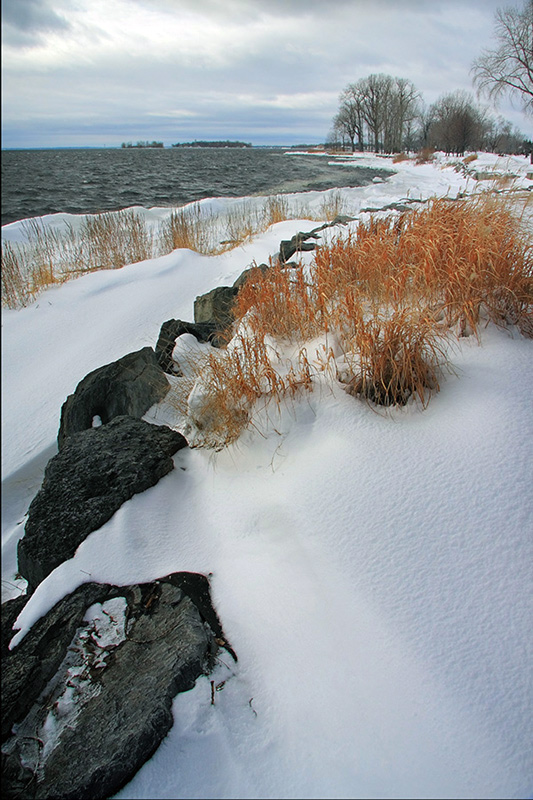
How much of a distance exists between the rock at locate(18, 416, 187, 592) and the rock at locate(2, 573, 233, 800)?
37 centimetres

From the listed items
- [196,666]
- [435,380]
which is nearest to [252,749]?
[196,666]

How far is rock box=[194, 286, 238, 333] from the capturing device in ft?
13.4

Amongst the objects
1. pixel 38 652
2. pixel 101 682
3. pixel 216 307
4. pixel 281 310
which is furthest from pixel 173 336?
pixel 101 682

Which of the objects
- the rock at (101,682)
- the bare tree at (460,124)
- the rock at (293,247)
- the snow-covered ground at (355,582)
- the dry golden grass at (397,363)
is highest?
the bare tree at (460,124)

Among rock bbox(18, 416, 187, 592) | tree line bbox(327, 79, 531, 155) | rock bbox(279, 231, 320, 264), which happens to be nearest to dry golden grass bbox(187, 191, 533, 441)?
rock bbox(18, 416, 187, 592)

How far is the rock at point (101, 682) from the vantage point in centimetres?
110

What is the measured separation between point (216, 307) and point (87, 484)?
101 inches

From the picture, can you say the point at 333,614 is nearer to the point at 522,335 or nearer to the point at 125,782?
the point at 125,782

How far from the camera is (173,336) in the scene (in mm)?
3750

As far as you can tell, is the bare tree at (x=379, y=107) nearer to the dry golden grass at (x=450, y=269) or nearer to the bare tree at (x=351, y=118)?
the bare tree at (x=351, y=118)

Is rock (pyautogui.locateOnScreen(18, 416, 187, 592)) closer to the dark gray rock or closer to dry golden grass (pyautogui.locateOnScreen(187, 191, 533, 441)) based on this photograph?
the dark gray rock

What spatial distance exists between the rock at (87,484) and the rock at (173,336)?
121cm

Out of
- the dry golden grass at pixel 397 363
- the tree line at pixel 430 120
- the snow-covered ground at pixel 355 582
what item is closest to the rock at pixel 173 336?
the snow-covered ground at pixel 355 582

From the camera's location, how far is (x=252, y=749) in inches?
43.9
